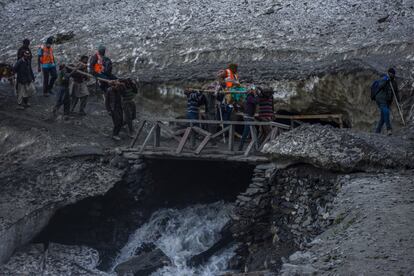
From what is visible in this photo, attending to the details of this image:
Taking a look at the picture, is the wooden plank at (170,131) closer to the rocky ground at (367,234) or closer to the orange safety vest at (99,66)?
the orange safety vest at (99,66)

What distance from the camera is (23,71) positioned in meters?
15.3

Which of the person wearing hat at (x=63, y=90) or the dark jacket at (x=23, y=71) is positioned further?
the dark jacket at (x=23, y=71)

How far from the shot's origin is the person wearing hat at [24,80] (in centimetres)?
1521

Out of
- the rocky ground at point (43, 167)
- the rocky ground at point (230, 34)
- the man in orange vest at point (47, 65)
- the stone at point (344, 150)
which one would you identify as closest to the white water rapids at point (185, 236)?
the rocky ground at point (43, 167)

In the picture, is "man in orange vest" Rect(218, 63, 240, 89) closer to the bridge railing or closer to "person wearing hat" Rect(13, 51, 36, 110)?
the bridge railing

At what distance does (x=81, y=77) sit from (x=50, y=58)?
135 centimetres

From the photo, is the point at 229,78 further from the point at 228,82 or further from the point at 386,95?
the point at 386,95

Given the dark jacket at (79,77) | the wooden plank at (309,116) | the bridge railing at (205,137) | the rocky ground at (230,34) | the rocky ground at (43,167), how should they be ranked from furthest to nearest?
the rocky ground at (230,34) → the dark jacket at (79,77) → the wooden plank at (309,116) → the bridge railing at (205,137) → the rocky ground at (43,167)

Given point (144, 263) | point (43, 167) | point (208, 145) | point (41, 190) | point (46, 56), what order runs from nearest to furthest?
1. point (144, 263)
2. point (41, 190)
3. point (43, 167)
4. point (208, 145)
5. point (46, 56)

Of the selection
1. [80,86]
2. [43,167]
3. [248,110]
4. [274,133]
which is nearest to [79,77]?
[80,86]

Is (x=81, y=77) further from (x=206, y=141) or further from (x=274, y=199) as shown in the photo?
(x=274, y=199)

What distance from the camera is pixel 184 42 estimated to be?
18.1 m

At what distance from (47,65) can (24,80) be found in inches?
37.2

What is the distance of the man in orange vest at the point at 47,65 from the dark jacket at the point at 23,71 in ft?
2.46
